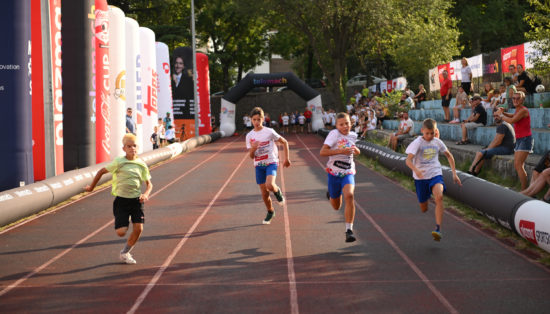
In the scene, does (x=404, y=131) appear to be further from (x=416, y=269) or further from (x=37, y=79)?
(x=416, y=269)

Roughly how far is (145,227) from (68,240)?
1431 mm

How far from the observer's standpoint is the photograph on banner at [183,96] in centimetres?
3747

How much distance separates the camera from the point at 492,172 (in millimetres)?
14148

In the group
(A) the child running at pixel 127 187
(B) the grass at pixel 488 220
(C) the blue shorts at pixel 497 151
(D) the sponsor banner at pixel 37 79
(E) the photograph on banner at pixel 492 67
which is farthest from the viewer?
(E) the photograph on banner at pixel 492 67

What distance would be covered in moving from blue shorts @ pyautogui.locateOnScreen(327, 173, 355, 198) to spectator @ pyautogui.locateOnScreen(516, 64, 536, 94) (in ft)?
30.4

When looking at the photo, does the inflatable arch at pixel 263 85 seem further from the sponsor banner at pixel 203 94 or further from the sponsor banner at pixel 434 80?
the sponsor banner at pixel 434 80

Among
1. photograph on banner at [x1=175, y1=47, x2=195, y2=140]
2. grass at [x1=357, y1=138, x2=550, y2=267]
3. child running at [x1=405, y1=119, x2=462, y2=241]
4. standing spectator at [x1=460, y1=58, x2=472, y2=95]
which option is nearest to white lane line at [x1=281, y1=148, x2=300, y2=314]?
child running at [x1=405, y1=119, x2=462, y2=241]

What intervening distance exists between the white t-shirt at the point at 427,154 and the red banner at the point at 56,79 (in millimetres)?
10422

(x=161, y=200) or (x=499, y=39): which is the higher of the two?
(x=499, y=39)

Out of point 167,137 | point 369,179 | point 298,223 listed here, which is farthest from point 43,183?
point 167,137

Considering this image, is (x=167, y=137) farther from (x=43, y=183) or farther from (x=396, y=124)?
(x=43, y=183)

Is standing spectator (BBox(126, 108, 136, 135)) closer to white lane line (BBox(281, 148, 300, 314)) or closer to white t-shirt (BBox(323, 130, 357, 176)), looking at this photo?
white lane line (BBox(281, 148, 300, 314))

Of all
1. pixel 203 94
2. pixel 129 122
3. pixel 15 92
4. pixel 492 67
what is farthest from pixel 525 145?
pixel 203 94

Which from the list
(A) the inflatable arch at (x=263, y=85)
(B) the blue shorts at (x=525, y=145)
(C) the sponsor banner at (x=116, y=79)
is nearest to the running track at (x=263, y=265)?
(B) the blue shorts at (x=525, y=145)
